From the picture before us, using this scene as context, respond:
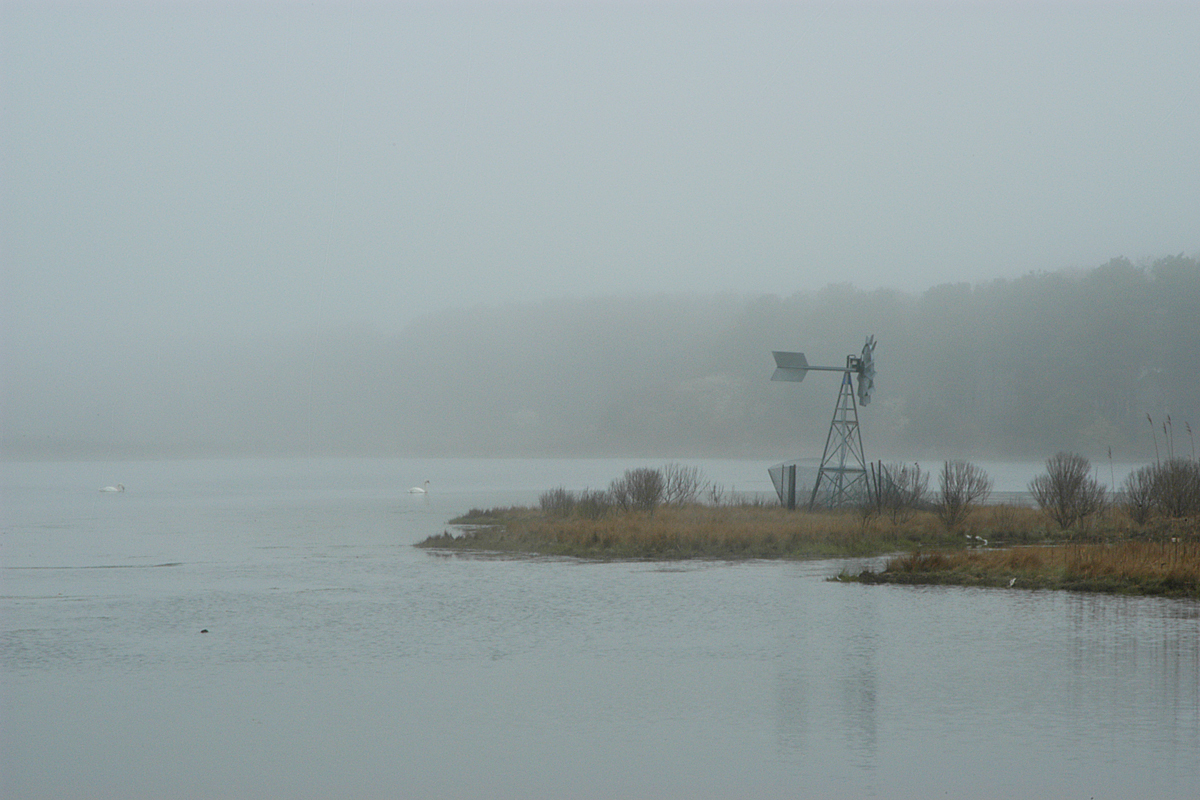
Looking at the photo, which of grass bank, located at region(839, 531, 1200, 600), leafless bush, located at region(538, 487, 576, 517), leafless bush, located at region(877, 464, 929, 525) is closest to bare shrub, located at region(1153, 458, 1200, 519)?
leafless bush, located at region(877, 464, 929, 525)

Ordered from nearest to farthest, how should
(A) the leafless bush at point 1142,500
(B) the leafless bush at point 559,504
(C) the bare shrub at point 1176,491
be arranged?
(C) the bare shrub at point 1176,491 < (A) the leafless bush at point 1142,500 < (B) the leafless bush at point 559,504

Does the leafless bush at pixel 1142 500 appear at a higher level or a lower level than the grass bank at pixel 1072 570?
higher

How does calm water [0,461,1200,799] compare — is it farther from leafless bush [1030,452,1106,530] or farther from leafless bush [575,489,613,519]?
leafless bush [1030,452,1106,530]

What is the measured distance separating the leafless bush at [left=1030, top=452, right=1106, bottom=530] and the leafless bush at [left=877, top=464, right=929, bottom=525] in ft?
11.9

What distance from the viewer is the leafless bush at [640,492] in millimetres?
36094

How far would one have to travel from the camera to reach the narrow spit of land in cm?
1825

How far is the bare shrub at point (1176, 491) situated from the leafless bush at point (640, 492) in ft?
46.8

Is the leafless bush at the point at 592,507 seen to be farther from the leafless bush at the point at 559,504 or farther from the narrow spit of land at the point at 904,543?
the narrow spit of land at the point at 904,543

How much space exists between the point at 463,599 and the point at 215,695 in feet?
23.7

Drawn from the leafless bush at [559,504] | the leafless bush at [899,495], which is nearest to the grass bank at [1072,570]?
the leafless bush at [899,495]

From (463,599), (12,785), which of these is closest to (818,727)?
(12,785)

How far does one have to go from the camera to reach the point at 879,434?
144m

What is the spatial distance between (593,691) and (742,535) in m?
16.9

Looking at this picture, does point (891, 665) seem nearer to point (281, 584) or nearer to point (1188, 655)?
point (1188, 655)
